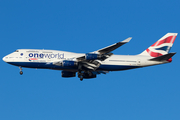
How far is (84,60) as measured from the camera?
5228cm

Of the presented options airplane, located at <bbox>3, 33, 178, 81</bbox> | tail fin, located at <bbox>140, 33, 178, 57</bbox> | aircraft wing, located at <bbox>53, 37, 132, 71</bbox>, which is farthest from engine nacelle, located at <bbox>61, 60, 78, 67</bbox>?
tail fin, located at <bbox>140, 33, 178, 57</bbox>

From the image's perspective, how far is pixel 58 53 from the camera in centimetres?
5478

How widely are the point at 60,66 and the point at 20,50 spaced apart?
8.01 m

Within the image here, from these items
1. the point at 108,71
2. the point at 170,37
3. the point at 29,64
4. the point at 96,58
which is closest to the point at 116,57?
the point at 108,71

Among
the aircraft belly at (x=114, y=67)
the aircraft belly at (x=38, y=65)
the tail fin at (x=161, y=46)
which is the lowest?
the aircraft belly at (x=114, y=67)

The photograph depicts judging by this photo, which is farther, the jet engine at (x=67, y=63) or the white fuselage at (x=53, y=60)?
the white fuselage at (x=53, y=60)

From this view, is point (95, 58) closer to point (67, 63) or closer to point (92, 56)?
point (92, 56)

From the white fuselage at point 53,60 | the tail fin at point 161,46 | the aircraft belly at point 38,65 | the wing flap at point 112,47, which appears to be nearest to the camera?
the wing flap at point 112,47

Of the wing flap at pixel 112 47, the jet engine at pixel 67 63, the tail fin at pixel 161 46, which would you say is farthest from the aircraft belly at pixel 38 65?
the tail fin at pixel 161 46

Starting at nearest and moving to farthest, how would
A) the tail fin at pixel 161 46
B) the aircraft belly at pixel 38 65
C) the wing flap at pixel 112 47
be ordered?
the wing flap at pixel 112 47 < the aircraft belly at pixel 38 65 < the tail fin at pixel 161 46

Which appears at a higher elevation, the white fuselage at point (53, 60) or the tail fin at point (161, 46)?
the tail fin at point (161, 46)

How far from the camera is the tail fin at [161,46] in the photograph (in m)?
59.2

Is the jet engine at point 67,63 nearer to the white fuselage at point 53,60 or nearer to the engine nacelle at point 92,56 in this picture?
the white fuselage at point 53,60

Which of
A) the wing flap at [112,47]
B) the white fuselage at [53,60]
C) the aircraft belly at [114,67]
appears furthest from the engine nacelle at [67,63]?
the aircraft belly at [114,67]
